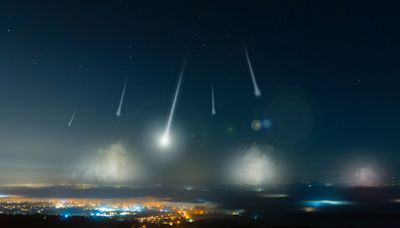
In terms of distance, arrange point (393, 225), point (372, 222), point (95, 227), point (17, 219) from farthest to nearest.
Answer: point (372, 222) → point (393, 225) → point (17, 219) → point (95, 227)

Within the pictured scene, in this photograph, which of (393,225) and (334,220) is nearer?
(393,225)

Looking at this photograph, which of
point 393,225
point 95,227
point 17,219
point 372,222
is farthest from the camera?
point 372,222

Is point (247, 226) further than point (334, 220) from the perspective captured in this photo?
No

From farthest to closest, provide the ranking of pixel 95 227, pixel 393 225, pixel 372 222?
pixel 372 222 < pixel 393 225 < pixel 95 227

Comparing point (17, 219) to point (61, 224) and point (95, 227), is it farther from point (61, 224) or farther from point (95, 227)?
point (95, 227)

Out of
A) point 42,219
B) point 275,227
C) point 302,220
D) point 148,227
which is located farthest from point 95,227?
point 302,220

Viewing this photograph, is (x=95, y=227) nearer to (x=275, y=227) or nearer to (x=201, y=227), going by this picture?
(x=201, y=227)

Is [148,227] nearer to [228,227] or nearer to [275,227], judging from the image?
[228,227]

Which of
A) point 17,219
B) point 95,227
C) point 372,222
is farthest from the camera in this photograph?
point 372,222

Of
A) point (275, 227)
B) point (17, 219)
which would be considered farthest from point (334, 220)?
point (17, 219)
